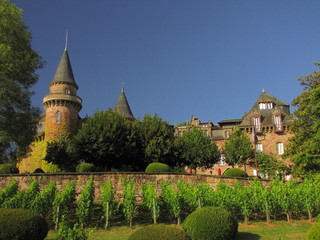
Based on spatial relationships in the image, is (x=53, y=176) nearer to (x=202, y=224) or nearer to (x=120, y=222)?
(x=120, y=222)

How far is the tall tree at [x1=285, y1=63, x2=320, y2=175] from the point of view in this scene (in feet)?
85.0

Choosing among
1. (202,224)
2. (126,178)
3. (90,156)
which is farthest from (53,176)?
(202,224)

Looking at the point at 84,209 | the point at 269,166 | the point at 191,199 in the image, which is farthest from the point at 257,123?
the point at 84,209

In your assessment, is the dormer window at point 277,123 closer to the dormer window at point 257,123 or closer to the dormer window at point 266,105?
the dormer window at point 257,123

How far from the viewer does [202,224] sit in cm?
1242

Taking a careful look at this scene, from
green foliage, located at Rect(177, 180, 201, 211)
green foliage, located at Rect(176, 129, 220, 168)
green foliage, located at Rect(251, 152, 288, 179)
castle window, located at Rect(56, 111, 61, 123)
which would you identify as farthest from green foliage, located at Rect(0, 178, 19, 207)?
green foliage, located at Rect(251, 152, 288, 179)

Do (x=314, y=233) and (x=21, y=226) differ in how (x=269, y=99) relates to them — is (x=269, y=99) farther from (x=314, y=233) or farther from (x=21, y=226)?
(x=21, y=226)

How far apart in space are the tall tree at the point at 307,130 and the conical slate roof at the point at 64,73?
25821 millimetres

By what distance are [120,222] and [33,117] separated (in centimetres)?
1209

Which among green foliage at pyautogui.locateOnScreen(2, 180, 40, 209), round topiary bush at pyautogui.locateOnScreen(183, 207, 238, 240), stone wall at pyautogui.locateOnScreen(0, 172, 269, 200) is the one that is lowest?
round topiary bush at pyautogui.locateOnScreen(183, 207, 238, 240)

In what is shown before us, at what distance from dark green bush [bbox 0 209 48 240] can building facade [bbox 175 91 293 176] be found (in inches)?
1282

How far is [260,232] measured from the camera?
14.9 meters

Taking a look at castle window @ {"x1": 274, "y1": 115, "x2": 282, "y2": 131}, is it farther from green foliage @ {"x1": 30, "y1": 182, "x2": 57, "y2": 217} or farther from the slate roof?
green foliage @ {"x1": 30, "y1": 182, "x2": 57, "y2": 217}

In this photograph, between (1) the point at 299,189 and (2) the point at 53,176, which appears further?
(2) the point at 53,176
